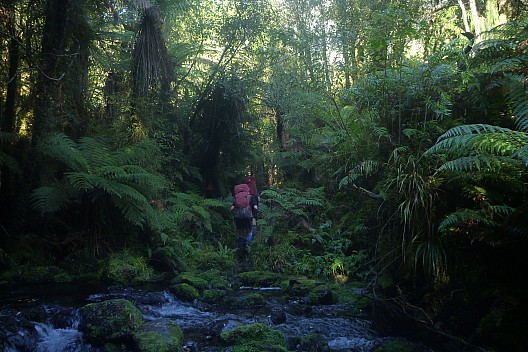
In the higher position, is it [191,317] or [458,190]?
[458,190]

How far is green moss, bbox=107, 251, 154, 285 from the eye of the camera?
5.96m

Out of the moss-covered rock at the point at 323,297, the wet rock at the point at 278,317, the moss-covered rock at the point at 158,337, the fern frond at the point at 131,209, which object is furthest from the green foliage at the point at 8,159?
the moss-covered rock at the point at 323,297

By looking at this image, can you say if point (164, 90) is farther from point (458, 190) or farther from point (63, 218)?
point (458, 190)

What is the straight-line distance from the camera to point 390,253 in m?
4.71

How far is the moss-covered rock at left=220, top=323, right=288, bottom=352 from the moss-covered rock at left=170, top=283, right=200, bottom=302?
1.51m

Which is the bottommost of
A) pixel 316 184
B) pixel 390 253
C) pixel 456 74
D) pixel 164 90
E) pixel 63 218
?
pixel 390 253

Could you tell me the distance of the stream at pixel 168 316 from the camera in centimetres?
391

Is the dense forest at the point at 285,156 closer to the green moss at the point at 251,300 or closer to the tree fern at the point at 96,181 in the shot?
the tree fern at the point at 96,181

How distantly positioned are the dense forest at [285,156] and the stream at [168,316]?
46 cm

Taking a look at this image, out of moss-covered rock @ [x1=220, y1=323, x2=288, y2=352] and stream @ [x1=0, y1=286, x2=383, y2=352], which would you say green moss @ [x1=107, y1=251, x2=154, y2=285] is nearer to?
stream @ [x1=0, y1=286, x2=383, y2=352]

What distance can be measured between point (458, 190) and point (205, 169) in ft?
24.4

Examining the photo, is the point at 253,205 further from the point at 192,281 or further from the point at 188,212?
the point at 192,281

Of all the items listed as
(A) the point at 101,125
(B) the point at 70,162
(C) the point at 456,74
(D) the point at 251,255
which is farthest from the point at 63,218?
(C) the point at 456,74

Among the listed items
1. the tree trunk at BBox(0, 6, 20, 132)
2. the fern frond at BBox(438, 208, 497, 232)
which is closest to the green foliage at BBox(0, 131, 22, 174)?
the tree trunk at BBox(0, 6, 20, 132)
